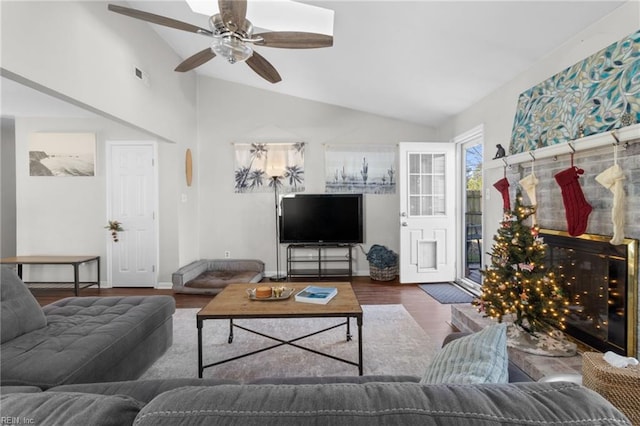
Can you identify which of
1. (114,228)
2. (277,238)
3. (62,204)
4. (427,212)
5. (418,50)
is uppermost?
(418,50)

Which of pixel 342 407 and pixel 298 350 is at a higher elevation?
pixel 342 407

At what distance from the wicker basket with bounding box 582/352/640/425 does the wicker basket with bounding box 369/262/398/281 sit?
11.4 feet

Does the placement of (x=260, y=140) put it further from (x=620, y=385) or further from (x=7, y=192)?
(x=620, y=385)

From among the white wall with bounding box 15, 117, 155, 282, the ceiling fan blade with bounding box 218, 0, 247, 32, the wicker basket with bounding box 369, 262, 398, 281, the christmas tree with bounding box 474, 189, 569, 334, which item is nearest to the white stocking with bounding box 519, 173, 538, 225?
the christmas tree with bounding box 474, 189, 569, 334

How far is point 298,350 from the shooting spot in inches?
97.6

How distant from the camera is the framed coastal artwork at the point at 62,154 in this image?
442 centimetres

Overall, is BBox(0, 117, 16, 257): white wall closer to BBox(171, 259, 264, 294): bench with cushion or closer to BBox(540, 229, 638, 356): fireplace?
BBox(171, 259, 264, 294): bench with cushion

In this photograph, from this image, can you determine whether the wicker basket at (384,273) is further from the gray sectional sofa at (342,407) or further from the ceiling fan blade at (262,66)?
the gray sectional sofa at (342,407)

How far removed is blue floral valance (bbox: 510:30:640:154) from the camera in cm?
184

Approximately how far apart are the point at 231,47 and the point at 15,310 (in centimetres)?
210

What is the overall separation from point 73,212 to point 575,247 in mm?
6027

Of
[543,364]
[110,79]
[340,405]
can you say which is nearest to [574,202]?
[543,364]

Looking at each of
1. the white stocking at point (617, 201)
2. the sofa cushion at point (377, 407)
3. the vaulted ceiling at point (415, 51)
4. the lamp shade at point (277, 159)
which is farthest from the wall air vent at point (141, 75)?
the white stocking at point (617, 201)

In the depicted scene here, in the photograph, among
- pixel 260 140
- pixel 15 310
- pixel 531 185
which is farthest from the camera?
pixel 260 140
